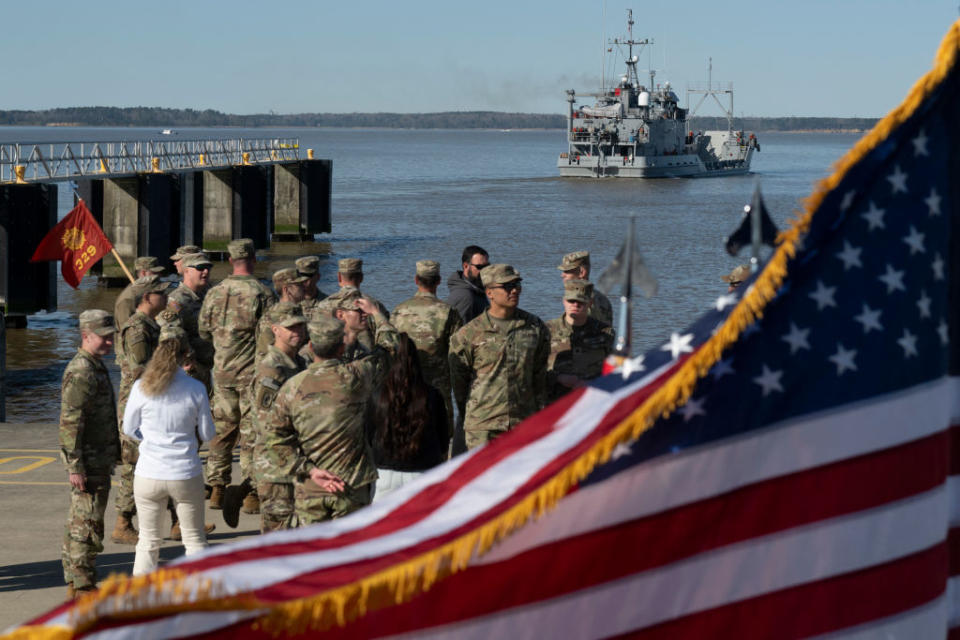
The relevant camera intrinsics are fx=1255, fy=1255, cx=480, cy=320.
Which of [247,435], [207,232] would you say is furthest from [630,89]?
[247,435]

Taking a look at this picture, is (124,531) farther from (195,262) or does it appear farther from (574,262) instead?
(574,262)

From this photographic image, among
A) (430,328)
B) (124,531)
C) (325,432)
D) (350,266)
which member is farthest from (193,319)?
(325,432)

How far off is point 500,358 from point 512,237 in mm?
43520

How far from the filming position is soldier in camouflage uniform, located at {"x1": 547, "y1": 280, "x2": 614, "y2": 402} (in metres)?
7.74

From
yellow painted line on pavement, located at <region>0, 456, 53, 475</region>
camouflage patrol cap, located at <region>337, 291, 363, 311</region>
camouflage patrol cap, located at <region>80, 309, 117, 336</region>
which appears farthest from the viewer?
yellow painted line on pavement, located at <region>0, 456, 53, 475</region>

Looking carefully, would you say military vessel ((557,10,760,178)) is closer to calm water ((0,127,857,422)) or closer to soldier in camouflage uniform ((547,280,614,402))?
calm water ((0,127,857,422))

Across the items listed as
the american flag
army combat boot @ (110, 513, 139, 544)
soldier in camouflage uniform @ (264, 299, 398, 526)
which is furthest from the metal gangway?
the american flag

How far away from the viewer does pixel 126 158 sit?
37.2m

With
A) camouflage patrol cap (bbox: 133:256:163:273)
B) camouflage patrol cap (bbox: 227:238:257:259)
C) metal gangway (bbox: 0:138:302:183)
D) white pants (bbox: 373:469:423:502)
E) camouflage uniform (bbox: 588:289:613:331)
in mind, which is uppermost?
metal gangway (bbox: 0:138:302:183)

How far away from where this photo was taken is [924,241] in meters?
2.91

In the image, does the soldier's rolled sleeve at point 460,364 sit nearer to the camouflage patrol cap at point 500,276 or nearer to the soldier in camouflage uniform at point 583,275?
the camouflage patrol cap at point 500,276

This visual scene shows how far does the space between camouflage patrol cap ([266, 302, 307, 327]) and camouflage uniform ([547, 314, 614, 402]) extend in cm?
155

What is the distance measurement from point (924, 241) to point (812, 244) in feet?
1.08

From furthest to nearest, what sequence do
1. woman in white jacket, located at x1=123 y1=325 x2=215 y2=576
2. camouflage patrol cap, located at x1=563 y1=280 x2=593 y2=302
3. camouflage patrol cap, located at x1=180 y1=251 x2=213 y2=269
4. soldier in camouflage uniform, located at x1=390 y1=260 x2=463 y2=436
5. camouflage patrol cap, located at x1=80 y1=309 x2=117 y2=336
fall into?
camouflage patrol cap, located at x1=180 y1=251 x2=213 y2=269 < soldier in camouflage uniform, located at x1=390 y1=260 x2=463 y2=436 < camouflage patrol cap, located at x1=563 y1=280 x2=593 y2=302 < camouflage patrol cap, located at x1=80 y1=309 x2=117 y2=336 < woman in white jacket, located at x1=123 y1=325 x2=215 y2=576
